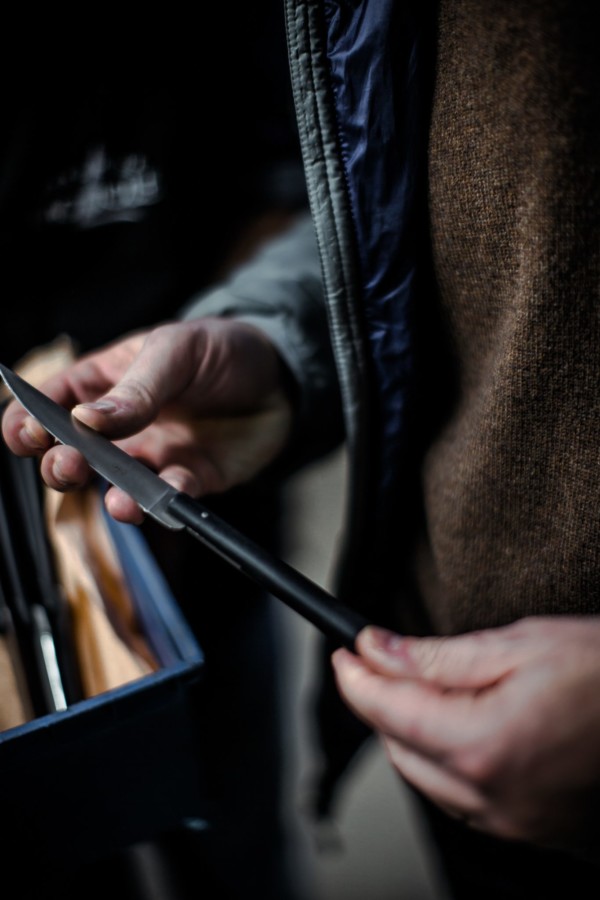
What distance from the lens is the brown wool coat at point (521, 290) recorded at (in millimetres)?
284

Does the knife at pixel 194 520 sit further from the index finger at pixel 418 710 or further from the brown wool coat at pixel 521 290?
the brown wool coat at pixel 521 290

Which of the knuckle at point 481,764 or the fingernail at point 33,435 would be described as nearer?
the knuckle at point 481,764

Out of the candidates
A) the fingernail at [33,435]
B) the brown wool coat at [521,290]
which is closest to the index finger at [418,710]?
the brown wool coat at [521,290]

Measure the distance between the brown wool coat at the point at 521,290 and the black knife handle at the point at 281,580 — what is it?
145 millimetres

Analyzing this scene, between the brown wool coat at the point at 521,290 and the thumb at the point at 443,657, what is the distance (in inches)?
4.4

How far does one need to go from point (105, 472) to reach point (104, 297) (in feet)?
1.45

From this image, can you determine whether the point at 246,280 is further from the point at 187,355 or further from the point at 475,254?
the point at 475,254

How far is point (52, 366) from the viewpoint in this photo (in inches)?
21.1

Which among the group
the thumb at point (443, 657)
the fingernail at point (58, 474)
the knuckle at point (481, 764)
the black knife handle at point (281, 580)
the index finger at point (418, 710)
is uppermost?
the fingernail at point (58, 474)

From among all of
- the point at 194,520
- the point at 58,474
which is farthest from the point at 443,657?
the point at 58,474

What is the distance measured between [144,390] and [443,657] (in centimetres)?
27

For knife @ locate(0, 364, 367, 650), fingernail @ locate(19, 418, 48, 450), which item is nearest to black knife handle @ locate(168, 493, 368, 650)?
knife @ locate(0, 364, 367, 650)

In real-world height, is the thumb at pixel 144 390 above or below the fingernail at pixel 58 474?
above

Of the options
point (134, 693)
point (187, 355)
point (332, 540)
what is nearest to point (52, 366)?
point (187, 355)
